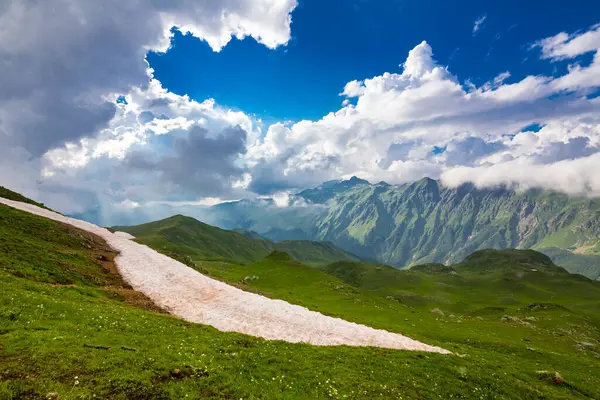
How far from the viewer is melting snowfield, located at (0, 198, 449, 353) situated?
33406 millimetres

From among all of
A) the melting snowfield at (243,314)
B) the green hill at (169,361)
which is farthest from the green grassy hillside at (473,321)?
the melting snowfield at (243,314)

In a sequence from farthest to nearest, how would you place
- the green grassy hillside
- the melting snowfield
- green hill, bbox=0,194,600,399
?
1. the green grassy hillside
2. the melting snowfield
3. green hill, bbox=0,194,600,399

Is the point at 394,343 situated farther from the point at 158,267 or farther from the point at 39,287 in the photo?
the point at 158,267

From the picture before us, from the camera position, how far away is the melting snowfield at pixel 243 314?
33406 millimetres

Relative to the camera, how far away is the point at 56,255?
140 ft

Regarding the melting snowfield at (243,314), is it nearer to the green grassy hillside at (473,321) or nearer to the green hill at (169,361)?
the green hill at (169,361)

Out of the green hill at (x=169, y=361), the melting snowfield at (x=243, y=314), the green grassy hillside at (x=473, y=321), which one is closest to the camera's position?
the green hill at (x=169, y=361)

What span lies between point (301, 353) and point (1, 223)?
49012mm

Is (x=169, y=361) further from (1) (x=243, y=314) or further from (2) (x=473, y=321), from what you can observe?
(2) (x=473, y=321)

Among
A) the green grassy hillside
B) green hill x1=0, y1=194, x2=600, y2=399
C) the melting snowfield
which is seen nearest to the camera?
green hill x1=0, y1=194, x2=600, y2=399

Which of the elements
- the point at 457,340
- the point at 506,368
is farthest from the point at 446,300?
the point at 506,368

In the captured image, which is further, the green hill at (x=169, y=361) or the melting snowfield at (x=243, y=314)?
the melting snowfield at (x=243, y=314)

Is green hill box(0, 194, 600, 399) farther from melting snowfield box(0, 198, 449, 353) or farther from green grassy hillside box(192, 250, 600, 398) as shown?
melting snowfield box(0, 198, 449, 353)

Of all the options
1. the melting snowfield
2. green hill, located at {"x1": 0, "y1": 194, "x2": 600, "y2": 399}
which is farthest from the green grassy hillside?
the melting snowfield
